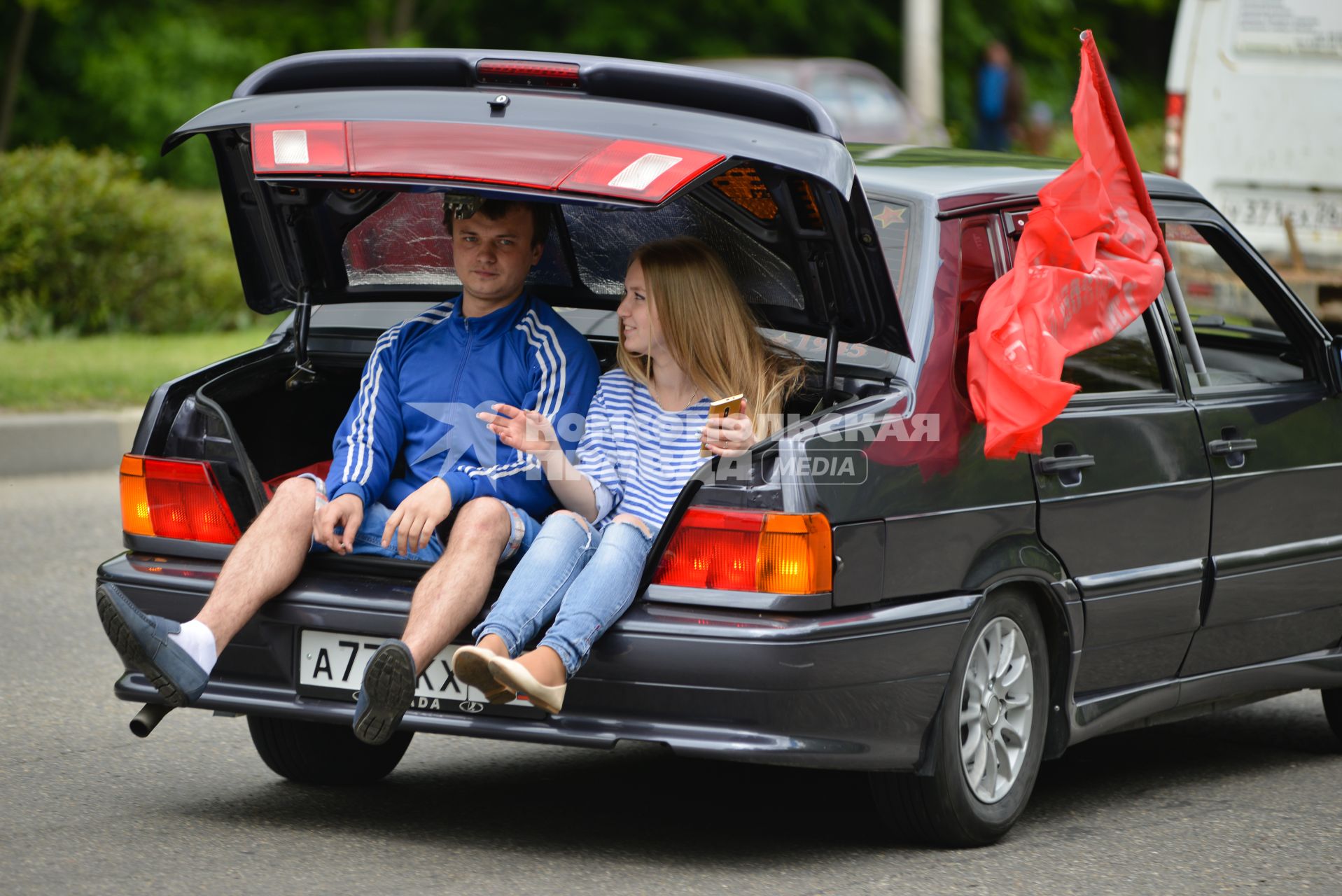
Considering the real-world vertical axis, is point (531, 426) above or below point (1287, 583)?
above

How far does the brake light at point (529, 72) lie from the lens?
4.41 m

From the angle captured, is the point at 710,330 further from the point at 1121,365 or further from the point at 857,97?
the point at 857,97

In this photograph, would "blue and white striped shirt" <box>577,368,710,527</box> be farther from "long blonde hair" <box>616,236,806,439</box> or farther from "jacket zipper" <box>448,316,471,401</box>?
"jacket zipper" <box>448,316,471,401</box>

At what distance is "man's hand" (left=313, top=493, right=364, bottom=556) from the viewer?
4527 mm

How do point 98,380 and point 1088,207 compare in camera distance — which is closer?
point 1088,207

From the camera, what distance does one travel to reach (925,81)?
2220 centimetres

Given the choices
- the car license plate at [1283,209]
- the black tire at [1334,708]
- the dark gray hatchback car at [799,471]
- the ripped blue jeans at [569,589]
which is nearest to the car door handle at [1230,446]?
the dark gray hatchback car at [799,471]

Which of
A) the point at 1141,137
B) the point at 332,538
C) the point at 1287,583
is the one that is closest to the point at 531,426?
the point at 332,538

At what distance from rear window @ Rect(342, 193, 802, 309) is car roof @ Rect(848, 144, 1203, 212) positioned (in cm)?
56

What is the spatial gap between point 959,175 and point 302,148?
163 centimetres

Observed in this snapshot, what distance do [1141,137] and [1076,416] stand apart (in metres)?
14.9

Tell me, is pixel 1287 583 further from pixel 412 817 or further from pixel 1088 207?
pixel 412 817

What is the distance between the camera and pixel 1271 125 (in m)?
11.1

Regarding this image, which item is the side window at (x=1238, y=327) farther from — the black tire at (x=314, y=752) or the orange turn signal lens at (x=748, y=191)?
the black tire at (x=314, y=752)
